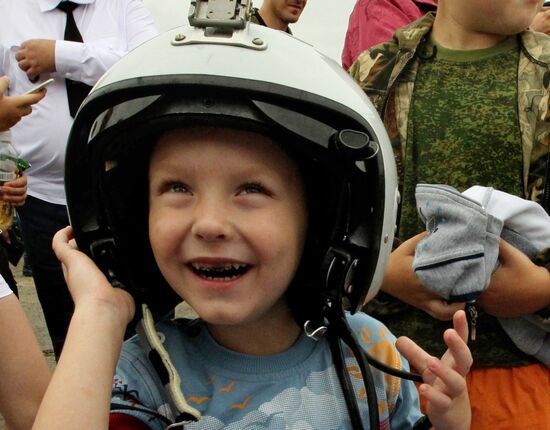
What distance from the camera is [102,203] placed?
54.2 inches

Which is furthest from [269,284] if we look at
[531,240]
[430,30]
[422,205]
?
[430,30]

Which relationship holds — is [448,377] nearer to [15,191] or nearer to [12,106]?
[12,106]

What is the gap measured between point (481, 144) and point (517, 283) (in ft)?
1.15

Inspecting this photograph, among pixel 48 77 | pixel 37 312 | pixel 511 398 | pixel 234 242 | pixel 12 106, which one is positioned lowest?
pixel 37 312

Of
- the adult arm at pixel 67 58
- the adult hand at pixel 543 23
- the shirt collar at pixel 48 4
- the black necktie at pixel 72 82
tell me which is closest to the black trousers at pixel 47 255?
the black necktie at pixel 72 82

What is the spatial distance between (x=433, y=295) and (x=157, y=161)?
2.51 feet

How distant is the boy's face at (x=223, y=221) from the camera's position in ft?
3.94

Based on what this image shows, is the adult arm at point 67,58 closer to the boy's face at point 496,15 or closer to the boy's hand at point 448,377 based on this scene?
the boy's face at point 496,15

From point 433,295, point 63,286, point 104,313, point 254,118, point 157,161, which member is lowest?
point 63,286

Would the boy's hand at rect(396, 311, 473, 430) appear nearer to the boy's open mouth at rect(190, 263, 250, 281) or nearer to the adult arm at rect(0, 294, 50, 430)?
the boy's open mouth at rect(190, 263, 250, 281)

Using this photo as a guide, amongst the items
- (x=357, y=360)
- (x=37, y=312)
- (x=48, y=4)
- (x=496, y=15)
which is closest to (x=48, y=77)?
(x=48, y=4)

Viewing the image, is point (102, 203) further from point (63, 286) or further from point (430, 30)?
point (63, 286)

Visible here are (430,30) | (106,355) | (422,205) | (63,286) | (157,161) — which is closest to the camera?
(106,355)

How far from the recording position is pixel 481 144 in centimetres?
179
